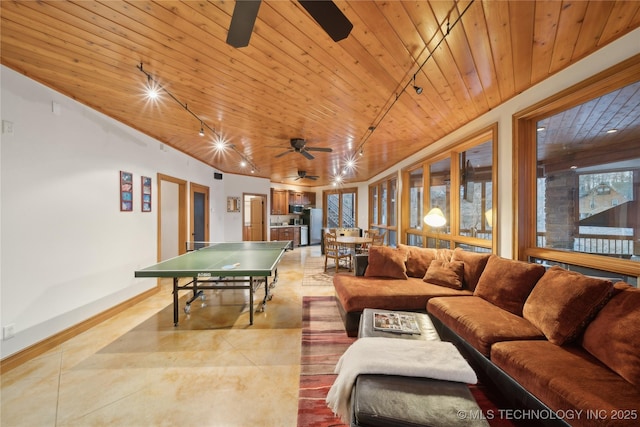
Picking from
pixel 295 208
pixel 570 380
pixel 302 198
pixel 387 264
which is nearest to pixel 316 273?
pixel 387 264

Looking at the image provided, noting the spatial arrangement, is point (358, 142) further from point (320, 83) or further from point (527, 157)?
point (527, 157)

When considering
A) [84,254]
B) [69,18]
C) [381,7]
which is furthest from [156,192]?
[381,7]

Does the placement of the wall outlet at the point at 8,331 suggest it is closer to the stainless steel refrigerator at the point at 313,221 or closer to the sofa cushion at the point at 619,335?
the sofa cushion at the point at 619,335

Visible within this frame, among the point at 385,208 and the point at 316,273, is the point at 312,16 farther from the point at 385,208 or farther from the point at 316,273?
the point at 385,208

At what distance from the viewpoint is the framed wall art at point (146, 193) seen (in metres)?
3.74

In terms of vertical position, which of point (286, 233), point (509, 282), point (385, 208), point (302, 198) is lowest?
point (286, 233)

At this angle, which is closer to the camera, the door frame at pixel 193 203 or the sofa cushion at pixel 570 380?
the sofa cushion at pixel 570 380

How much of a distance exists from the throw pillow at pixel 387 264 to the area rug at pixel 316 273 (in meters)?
1.47

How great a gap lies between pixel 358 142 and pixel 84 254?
164 inches

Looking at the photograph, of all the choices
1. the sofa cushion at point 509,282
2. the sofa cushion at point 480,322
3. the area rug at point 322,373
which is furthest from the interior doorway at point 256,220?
the sofa cushion at point 509,282

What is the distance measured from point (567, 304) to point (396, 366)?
1371 mm

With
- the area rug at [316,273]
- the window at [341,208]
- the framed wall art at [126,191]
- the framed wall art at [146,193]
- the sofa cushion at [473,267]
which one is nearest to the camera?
the sofa cushion at [473,267]

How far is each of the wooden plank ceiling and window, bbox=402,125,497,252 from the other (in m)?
0.56

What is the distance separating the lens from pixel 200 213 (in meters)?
6.08
